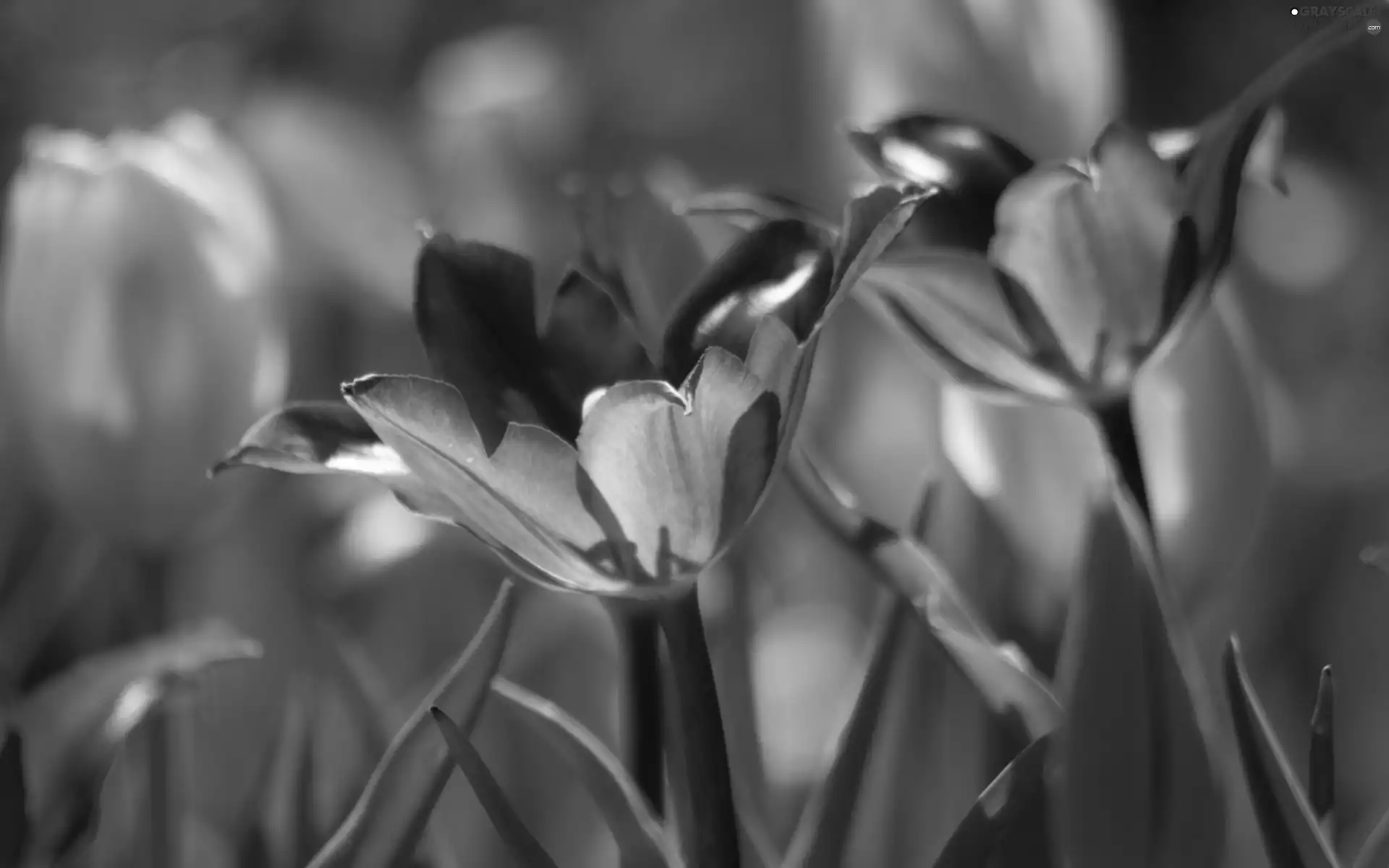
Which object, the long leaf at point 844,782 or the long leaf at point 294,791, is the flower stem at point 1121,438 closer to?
the long leaf at point 844,782

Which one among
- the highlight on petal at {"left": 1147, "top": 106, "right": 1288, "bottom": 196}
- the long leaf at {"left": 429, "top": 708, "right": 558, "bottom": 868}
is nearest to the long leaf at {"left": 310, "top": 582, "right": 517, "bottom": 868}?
the long leaf at {"left": 429, "top": 708, "right": 558, "bottom": 868}

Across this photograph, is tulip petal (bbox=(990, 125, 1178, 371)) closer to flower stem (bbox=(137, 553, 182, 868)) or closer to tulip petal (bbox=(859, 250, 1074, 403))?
tulip petal (bbox=(859, 250, 1074, 403))

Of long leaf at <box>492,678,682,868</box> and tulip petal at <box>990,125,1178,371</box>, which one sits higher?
tulip petal at <box>990,125,1178,371</box>

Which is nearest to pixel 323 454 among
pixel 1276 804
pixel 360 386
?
pixel 360 386

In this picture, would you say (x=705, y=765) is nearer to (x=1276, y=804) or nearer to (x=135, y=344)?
(x=1276, y=804)

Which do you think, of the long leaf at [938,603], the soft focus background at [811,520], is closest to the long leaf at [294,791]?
the soft focus background at [811,520]
